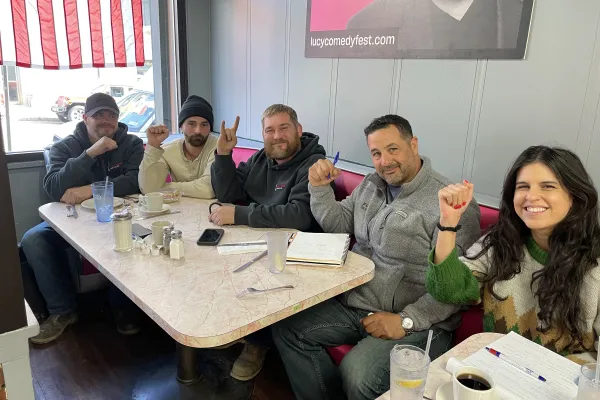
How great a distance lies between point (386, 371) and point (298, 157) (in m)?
1.19

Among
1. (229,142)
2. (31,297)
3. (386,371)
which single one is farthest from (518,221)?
(31,297)

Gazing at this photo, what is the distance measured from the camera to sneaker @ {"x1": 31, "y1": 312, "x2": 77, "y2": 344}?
2.30m

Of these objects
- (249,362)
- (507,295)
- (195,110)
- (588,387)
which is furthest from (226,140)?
(588,387)

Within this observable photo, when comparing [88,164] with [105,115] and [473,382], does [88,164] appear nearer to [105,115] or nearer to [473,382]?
[105,115]

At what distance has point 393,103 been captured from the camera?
240 centimetres

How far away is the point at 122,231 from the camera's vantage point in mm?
1591

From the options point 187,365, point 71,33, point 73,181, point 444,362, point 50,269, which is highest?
point 71,33

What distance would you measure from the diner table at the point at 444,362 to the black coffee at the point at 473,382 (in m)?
0.08

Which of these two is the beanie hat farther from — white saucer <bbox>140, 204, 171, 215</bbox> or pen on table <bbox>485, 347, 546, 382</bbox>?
pen on table <bbox>485, 347, 546, 382</bbox>

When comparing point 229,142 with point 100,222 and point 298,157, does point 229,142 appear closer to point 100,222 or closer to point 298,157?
point 298,157

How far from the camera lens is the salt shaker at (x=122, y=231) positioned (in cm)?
158

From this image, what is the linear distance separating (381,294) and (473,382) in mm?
840

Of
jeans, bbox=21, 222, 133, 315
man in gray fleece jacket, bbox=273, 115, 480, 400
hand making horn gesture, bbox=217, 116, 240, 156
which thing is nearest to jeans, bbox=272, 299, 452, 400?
man in gray fleece jacket, bbox=273, 115, 480, 400

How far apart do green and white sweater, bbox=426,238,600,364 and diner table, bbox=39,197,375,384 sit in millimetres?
263
